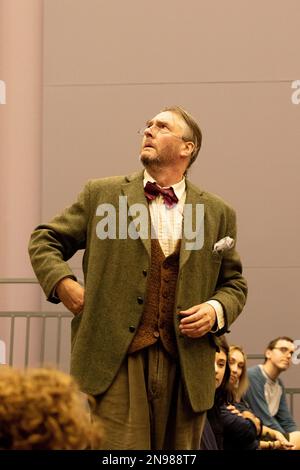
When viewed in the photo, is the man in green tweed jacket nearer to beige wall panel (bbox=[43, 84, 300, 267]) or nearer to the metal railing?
the metal railing

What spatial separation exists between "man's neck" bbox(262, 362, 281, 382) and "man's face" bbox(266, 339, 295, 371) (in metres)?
0.02

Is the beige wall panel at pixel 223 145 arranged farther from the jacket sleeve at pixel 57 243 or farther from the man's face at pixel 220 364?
the jacket sleeve at pixel 57 243

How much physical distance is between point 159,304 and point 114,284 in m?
0.15

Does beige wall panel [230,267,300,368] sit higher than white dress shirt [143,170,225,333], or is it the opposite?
white dress shirt [143,170,225,333]

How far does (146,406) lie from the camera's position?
3.34 m

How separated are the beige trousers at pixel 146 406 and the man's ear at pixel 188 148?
0.65 meters

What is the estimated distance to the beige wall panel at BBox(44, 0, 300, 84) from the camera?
6.61 metres

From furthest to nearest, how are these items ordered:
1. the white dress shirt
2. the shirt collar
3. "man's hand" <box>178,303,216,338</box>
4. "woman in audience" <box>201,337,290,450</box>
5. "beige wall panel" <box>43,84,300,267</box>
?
"beige wall panel" <box>43,84,300,267</box>, "woman in audience" <box>201,337,290,450</box>, the shirt collar, the white dress shirt, "man's hand" <box>178,303,216,338</box>

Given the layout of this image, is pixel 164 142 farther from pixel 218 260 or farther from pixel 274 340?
pixel 274 340

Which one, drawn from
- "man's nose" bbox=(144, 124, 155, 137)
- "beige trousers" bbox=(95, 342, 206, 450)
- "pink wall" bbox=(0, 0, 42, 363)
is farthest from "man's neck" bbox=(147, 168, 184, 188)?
"pink wall" bbox=(0, 0, 42, 363)

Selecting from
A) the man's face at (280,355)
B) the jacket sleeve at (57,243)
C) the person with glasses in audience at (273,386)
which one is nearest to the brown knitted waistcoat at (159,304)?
the jacket sleeve at (57,243)

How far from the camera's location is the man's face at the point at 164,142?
3.55m

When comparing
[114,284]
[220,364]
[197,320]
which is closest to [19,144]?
[220,364]
